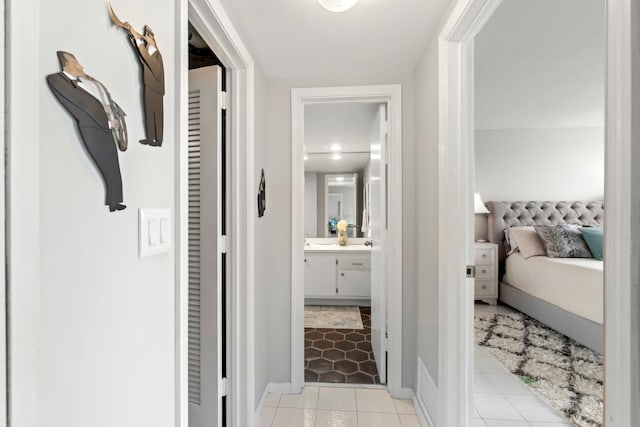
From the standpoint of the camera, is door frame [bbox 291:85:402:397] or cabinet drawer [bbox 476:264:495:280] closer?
door frame [bbox 291:85:402:397]

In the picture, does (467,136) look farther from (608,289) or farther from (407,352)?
(407,352)

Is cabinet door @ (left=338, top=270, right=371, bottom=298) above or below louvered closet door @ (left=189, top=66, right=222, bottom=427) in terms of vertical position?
below

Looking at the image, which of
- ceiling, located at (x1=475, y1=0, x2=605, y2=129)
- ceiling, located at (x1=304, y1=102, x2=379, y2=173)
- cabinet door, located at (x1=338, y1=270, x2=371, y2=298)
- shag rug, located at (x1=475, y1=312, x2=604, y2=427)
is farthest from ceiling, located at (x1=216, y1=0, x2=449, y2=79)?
cabinet door, located at (x1=338, y1=270, x2=371, y2=298)

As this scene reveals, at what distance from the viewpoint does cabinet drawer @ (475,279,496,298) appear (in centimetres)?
380

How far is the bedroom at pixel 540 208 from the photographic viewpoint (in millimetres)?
1852

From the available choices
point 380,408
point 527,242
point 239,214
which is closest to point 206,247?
point 239,214

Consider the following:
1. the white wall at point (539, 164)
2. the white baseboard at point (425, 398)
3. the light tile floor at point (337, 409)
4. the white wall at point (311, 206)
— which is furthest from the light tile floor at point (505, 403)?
the white wall at point (539, 164)

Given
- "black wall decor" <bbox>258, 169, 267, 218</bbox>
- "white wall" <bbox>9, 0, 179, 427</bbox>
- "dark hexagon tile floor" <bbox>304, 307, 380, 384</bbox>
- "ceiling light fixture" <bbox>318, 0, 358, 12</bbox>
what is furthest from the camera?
"dark hexagon tile floor" <bbox>304, 307, 380, 384</bbox>

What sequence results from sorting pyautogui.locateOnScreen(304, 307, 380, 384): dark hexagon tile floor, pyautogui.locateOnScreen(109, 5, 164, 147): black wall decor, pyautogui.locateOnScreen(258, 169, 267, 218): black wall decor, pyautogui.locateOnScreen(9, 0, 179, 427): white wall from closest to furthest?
pyautogui.locateOnScreen(9, 0, 179, 427): white wall < pyautogui.locateOnScreen(109, 5, 164, 147): black wall decor < pyautogui.locateOnScreen(258, 169, 267, 218): black wall decor < pyautogui.locateOnScreen(304, 307, 380, 384): dark hexagon tile floor

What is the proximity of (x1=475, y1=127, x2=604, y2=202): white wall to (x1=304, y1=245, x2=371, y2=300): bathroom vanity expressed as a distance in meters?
2.07

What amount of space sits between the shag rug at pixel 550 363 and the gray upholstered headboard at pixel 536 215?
1183mm

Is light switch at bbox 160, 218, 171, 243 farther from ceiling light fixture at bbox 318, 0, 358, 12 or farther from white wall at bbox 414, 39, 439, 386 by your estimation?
white wall at bbox 414, 39, 439, 386

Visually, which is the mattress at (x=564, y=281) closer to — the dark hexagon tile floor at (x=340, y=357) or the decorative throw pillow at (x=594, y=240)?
the decorative throw pillow at (x=594, y=240)

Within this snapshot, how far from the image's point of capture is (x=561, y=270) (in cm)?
293
